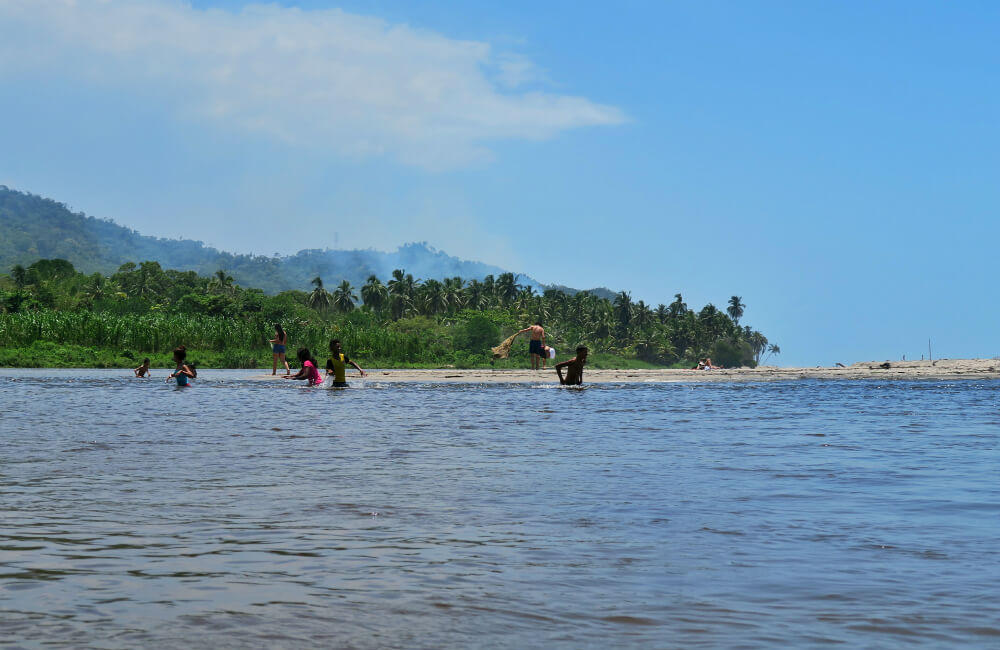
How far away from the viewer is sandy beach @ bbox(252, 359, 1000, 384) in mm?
39472

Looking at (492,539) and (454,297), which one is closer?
(492,539)

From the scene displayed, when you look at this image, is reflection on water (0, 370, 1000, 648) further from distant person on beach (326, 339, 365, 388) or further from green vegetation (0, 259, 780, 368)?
green vegetation (0, 259, 780, 368)

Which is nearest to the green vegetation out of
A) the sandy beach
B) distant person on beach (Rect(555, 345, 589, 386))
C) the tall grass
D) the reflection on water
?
the tall grass

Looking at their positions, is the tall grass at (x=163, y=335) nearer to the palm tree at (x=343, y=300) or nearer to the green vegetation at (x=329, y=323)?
the green vegetation at (x=329, y=323)

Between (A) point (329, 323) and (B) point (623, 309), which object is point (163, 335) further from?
(B) point (623, 309)

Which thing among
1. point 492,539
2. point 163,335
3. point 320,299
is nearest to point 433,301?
point 320,299

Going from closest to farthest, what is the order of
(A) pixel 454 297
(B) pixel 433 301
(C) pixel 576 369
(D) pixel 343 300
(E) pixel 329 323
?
(C) pixel 576 369
(E) pixel 329 323
(B) pixel 433 301
(A) pixel 454 297
(D) pixel 343 300

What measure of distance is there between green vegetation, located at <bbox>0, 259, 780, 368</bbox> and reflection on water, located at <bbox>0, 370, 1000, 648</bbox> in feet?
167

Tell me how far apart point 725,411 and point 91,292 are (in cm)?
10931

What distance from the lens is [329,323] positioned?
328ft

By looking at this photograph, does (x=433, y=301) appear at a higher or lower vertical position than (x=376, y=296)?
lower

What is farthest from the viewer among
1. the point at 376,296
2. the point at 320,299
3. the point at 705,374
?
the point at 320,299

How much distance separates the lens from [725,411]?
23.0 meters

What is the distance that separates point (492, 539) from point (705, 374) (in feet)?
139
